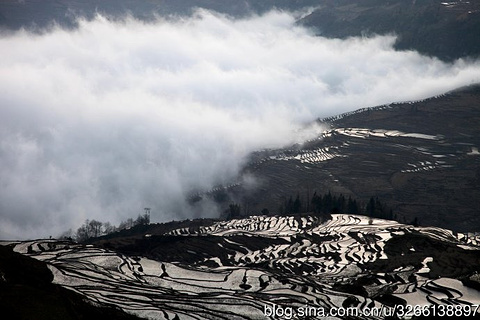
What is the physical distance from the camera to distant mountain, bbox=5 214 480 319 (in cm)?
7606

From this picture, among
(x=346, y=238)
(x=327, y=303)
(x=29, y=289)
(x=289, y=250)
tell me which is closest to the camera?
(x=29, y=289)

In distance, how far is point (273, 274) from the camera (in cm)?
9300

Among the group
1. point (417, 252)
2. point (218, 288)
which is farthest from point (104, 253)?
point (417, 252)

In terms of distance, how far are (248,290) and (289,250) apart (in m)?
41.6

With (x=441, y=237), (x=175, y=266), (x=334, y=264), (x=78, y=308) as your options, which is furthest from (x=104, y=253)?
(x=441, y=237)

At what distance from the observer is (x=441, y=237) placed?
13850 centimetres

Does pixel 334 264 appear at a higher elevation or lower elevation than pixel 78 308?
lower

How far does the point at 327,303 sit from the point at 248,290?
963 centimetres

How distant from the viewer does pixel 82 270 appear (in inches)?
3327

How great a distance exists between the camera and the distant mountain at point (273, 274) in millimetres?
76062

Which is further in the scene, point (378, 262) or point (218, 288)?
point (378, 262)

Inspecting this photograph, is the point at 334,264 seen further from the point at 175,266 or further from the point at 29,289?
the point at 29,289

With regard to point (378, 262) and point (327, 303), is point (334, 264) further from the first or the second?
point (327, 303)

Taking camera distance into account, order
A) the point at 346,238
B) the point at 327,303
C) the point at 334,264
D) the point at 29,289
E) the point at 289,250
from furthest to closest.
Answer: the point at 346,238 → the point at 289,250 → the point at 334,264 → the point at 327,303 → the point at 29,289
